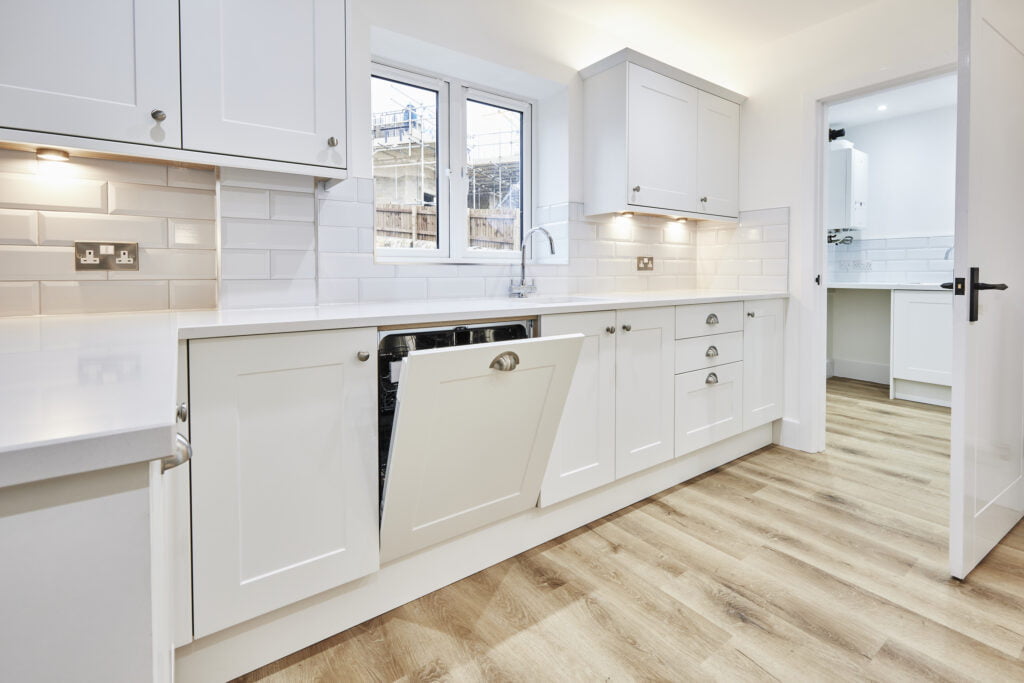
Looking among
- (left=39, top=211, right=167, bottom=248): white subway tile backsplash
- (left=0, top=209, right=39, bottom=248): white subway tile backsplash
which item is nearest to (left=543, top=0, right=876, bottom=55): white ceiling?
(left=39, top=211, right=167, bottom=248): white subway tile backsplash

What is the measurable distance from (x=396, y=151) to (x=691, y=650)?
7.03ft

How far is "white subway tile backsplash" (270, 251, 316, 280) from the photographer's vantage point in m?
1.79

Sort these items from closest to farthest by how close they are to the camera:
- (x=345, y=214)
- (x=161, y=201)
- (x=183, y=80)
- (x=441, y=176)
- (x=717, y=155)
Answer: (x=183, y=80) < (x=161, y=201) < (x=345, y=214) < (x=441, y=176) < (x=717, y=155)

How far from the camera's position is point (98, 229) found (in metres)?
1.54

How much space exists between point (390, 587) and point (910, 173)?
558cm

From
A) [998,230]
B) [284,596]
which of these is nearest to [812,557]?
[998,230]

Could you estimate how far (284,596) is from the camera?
1.32 metres

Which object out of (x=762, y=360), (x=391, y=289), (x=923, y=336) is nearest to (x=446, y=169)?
(x=391, y=289)

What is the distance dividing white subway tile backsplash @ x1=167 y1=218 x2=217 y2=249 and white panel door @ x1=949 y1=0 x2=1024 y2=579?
92.2 inches

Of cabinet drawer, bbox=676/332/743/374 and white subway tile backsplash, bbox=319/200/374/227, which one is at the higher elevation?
white subway tile backsplash, bbox=319/200/374/227

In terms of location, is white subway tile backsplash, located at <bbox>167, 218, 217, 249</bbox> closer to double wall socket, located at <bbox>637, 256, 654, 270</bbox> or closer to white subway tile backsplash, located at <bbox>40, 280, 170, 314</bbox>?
white subway tile backsplash, located at <bbox>40, 280, 170, 314</bbox>

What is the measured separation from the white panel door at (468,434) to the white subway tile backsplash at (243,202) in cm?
88

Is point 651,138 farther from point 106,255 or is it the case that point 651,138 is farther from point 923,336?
point 923,336

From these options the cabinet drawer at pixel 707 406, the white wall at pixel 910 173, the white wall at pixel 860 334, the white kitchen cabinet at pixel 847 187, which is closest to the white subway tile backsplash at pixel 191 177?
the cabinet drawer at pixel 707 406
